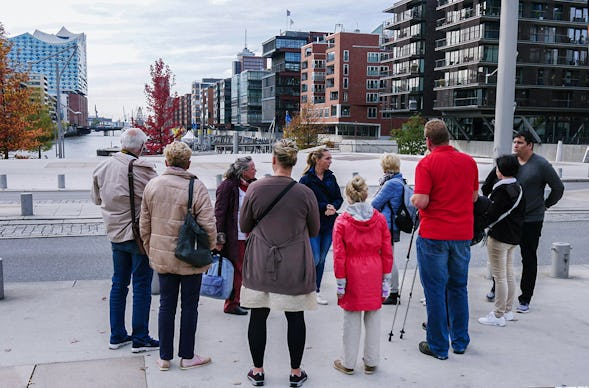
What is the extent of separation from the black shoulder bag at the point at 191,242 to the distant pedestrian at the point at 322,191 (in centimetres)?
217

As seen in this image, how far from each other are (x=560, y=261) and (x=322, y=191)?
4260 millimetres

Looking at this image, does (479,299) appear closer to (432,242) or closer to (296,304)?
(432,242)

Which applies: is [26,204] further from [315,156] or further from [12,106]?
[12,106]

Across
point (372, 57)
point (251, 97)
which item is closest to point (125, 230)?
point (372, 57)

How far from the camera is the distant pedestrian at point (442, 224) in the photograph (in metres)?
5.08

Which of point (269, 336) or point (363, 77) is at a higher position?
point (363, 77)

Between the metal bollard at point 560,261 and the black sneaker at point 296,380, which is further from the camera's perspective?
the metal bollard at point 560,261

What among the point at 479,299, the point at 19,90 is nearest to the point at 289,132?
the point at 19,90

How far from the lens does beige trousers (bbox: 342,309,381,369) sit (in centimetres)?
484

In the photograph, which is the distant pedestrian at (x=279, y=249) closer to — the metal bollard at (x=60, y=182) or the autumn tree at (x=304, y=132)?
the metal bollard at (x=60, y=182)

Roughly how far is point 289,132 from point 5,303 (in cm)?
6598

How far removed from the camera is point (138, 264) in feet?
17.4

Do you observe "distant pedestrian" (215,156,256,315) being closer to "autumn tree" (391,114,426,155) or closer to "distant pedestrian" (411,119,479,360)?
"distant pedestrian" (411,119,479,360)

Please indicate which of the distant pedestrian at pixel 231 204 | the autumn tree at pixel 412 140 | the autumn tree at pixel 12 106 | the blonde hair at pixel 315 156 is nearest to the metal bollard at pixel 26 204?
the distant pedestrian at pixel 231 204
